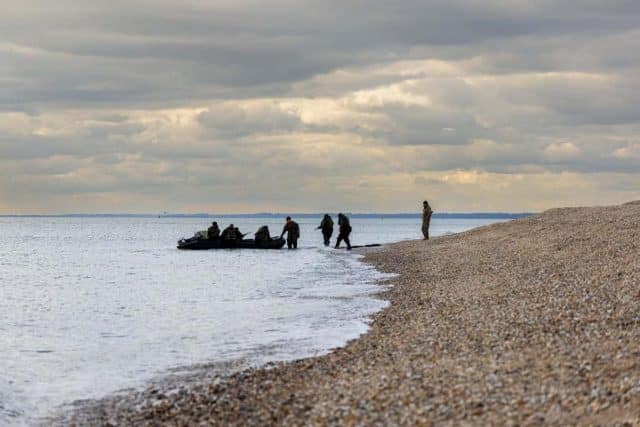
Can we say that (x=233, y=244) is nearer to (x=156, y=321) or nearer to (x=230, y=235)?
(x=230, y=235)

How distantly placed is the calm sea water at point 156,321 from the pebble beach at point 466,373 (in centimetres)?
163

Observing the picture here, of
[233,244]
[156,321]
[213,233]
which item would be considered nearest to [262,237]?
[233,244]

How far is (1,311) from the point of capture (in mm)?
29984

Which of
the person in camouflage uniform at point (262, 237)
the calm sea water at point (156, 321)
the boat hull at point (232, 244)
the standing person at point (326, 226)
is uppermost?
the standing person at point (326, 226)

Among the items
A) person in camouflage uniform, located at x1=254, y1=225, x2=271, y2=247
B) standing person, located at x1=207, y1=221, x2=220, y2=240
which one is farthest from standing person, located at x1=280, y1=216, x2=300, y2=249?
standing person, located at x1=207, y1=221, x2=220, y2=240

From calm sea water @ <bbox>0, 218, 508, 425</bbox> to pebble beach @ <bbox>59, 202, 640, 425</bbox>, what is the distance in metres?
1.63

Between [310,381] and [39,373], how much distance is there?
21.9ft

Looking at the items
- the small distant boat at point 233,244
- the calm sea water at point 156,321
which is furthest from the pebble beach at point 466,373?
the small distant boat at point 233,244

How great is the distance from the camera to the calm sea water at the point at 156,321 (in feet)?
53.9

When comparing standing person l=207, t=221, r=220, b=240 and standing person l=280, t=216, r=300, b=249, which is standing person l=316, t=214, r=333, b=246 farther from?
standing person l=207, t=221, r=220, b=240

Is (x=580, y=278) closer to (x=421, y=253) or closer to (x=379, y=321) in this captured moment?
(x=379, y=321)

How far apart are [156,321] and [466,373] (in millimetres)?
15227

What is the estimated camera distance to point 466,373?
39.8ft

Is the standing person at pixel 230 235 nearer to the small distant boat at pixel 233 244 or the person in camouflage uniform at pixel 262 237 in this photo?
the small distant boat at pixel 233 244
